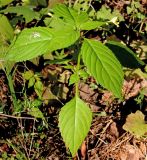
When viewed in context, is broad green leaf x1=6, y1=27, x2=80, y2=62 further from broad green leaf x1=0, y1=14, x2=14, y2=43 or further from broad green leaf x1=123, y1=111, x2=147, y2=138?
broad green leaf x1=123, y1=111, x2=147, y2=138

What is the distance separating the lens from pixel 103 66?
151 centimetres

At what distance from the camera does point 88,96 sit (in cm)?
264

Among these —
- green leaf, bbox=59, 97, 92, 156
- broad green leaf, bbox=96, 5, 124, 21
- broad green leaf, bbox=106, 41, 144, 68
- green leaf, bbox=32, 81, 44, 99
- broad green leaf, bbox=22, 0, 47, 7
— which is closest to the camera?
green leaf, bbox=59, 97, 92, 156

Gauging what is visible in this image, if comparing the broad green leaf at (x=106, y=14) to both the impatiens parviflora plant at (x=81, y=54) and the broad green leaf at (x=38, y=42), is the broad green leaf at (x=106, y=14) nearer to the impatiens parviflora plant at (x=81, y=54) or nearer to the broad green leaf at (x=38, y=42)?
the impatiens parviflora plant at (x=81, y=54)

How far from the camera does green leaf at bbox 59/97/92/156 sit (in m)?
1.61

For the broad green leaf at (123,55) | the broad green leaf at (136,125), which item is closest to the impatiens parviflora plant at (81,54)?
the broad green leaf at (123,55)

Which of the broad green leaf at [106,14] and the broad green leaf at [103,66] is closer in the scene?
the broad green leaf at [103,66]

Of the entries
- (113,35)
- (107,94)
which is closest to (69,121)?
(107,94)

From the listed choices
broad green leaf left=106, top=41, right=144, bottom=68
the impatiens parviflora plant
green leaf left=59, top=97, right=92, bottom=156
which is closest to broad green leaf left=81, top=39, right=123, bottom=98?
the impatiens parviflora plant

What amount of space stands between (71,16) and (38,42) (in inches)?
9.5

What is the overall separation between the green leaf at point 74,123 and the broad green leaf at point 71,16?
1.34 feet

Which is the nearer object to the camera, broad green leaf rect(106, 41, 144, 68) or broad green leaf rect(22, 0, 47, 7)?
broad green leaf rect(106, 41, 144, 68)

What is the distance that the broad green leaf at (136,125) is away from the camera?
235 centimetres

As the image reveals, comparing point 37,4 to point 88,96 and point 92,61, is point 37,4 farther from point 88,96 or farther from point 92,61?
point 92,61
